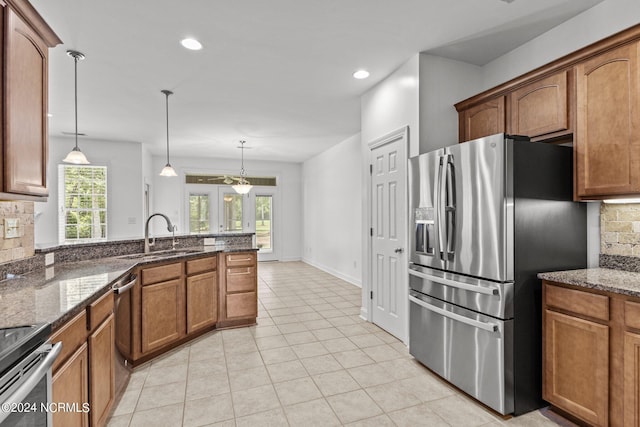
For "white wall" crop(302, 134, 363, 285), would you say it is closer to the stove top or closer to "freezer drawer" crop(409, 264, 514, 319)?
"freezer drawer" crop(409, 264, 514, 319)

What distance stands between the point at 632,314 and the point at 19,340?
2.70m

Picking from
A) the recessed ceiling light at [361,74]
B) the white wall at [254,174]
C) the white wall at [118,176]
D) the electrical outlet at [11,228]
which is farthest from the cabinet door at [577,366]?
the white wall at [254,174]

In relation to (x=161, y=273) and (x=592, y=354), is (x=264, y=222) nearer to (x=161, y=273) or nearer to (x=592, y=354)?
(x=161, y=273)

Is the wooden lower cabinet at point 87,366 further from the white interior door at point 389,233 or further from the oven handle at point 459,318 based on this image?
the white interior door at point 389,233

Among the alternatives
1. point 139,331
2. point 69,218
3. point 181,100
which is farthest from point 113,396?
point 69,218

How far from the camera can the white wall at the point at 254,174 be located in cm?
770

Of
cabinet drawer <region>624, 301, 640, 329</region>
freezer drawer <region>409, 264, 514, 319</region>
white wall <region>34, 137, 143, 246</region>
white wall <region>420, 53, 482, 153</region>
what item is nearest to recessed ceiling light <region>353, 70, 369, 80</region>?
white wall <region>420, 53, 482, 153</region>

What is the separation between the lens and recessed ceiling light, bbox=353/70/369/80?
346 cm

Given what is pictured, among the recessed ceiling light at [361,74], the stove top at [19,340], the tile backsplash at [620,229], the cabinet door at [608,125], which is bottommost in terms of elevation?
the stove top at [19,340]

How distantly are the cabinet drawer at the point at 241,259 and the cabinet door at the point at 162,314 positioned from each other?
657 mm

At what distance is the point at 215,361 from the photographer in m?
2.90

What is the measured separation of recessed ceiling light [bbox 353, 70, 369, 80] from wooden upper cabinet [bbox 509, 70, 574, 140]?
1440mm

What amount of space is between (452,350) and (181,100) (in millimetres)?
4176

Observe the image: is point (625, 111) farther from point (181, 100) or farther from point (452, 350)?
point (181, 100)
